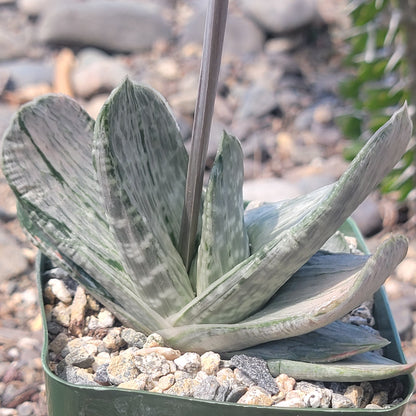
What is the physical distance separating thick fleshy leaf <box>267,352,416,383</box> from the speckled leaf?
0.01 m

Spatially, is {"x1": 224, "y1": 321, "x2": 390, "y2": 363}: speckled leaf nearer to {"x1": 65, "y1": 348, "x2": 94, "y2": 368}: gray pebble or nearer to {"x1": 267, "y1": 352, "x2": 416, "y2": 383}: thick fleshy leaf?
{"x1": 267, "y1": 352, "x2": 416, "y2": 383}: thick fleshy leaf

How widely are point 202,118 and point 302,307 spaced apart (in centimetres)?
26

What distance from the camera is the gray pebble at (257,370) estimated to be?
33.1 inches

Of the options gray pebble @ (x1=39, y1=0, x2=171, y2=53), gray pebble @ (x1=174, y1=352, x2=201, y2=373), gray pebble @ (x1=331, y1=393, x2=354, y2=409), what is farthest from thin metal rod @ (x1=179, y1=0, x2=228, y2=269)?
gray pebble @ (x1=39, y1=0, x2=171, y2=53)

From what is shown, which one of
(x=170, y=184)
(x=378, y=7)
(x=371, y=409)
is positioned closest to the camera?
(x=371, y=409)

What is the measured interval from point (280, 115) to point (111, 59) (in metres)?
0.87

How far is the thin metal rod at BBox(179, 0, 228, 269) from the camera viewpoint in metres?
0.77

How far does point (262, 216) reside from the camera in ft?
3.27

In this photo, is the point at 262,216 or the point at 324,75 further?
the point at 324,75

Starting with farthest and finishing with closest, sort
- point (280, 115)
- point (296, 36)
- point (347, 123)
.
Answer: point (296, 36) < point (280, 115) < point (347, 123)

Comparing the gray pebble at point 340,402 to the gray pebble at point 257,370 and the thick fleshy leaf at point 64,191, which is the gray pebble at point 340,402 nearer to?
the gray pebble at point 257,370

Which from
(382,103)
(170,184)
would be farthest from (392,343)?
(382,103)

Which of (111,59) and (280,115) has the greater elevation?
(111,59)

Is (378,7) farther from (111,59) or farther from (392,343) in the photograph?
(111,59)
